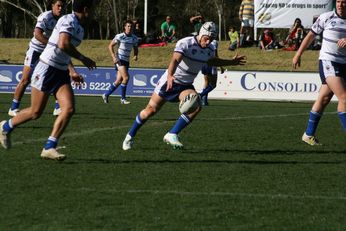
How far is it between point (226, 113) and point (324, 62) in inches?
287

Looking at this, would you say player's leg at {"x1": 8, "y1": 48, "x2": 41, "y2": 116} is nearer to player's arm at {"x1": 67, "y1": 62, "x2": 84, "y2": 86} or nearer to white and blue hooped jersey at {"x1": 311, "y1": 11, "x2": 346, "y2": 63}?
player's arm at {"x1": 67, "y1": 62, "x2": 84, "y2": 86}

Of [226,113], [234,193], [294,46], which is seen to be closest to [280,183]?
Result: [234,193]

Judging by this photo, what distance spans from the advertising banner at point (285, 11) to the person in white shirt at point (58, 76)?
1051 inches

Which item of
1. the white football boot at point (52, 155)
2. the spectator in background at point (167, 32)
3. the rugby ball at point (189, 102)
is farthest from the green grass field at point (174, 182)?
the spectator in background at point (167, 32)

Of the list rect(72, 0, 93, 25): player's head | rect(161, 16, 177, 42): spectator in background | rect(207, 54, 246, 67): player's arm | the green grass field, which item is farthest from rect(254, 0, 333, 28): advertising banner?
rect(72, 0, 93, 25): player's head

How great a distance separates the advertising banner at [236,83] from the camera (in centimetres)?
2758

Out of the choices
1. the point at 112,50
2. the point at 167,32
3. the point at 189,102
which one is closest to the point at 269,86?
the point at 112,50

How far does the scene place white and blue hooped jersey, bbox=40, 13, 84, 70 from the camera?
31.7 feet

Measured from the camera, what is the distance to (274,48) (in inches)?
1485

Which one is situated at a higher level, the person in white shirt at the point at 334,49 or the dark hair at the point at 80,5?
the dark hair at the point at 80,5

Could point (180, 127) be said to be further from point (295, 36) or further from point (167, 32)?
point (167, 32)

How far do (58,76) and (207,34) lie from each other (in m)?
2.19

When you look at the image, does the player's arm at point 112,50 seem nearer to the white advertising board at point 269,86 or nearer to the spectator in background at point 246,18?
the white advertising board at point 269,86

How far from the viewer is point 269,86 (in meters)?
27.9
